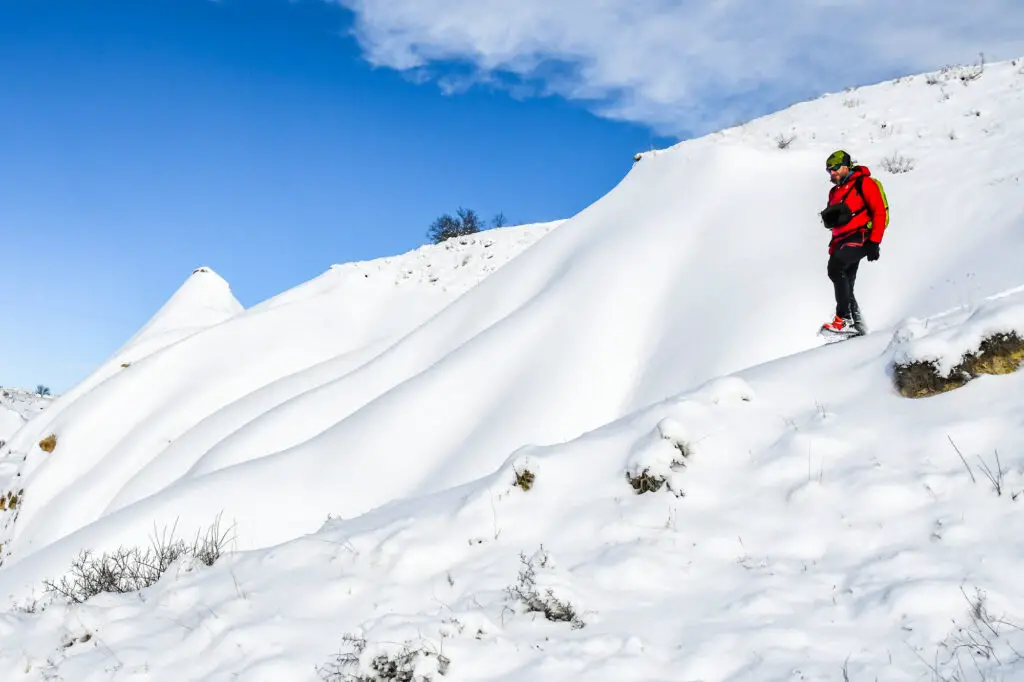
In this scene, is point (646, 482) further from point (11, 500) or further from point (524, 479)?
point (11, 500)

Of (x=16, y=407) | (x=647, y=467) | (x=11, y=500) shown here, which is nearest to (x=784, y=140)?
(x=647, y=467)

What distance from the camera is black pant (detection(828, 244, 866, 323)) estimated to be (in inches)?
277

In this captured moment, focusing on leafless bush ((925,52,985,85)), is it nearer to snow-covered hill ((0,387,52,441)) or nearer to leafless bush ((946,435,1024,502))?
leafless bush ((946,435,1024,502))

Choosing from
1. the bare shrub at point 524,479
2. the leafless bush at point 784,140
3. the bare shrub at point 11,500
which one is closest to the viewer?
the bare shrub at point 524,479

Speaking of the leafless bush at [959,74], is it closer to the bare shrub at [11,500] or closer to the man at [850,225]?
the man at [850,225]

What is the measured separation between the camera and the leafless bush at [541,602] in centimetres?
342

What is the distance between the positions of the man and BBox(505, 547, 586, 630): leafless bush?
17.5ft

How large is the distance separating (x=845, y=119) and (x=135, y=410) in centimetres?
1913

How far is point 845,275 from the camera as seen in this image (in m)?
7.17

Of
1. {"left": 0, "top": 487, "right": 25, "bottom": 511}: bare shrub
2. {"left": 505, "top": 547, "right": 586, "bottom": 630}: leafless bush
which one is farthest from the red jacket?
{"left": 0, "top": 487, "right": 25, "bottom": 511}: bare shrub

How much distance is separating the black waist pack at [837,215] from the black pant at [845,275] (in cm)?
27

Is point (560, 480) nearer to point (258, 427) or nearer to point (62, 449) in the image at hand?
point (258, 427)

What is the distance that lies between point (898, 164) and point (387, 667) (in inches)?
444

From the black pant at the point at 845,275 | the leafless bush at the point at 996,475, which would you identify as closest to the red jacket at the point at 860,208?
the black pant at the point at 845,275
